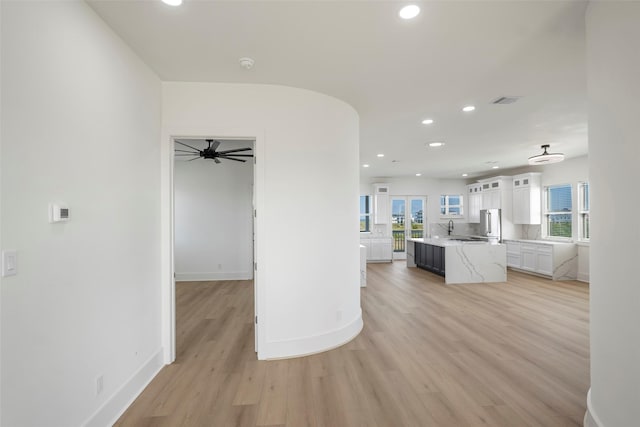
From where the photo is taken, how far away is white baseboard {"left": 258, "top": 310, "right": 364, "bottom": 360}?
3006mm

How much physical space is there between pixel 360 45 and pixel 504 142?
14.2 feet

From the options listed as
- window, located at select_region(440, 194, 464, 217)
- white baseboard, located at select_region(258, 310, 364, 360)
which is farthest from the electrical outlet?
window, located at select_region(440, 194, 464, 217)

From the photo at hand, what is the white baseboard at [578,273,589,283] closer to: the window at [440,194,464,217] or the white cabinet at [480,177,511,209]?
the white cabinet at [480,177,511,209]

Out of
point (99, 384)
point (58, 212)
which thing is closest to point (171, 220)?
point (58, 212)

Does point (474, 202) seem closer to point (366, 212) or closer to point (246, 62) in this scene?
point (366, 212)

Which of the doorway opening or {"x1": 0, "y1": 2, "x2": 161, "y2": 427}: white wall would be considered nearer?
{"x1": 0, "y1": 2, "x2": 161, "y2": 427}: white wall

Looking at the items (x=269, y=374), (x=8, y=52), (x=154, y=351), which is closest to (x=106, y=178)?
(x=8, y=52)

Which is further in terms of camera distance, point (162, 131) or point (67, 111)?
point (162, 131)

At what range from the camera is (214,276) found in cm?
666

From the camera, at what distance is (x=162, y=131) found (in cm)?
291

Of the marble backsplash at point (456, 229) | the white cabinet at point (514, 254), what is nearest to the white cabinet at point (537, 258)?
the white cabinet at point (514, 254)

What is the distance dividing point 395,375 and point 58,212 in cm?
281

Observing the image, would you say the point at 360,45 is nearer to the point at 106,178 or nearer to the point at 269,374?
the point at 106,178

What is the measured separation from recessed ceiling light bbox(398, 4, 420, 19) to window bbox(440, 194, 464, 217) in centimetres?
908
